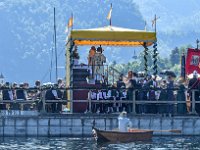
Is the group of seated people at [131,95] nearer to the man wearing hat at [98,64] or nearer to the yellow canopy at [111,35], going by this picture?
the man wearing hat at [98,64]

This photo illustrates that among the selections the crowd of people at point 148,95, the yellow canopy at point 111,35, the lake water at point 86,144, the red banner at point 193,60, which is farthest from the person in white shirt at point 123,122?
the red banner at point 193,60

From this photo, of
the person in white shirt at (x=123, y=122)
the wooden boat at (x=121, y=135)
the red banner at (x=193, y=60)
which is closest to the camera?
the wooden boat at (x=121, y=135)

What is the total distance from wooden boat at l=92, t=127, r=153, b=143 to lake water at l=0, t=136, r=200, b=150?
0.32 m

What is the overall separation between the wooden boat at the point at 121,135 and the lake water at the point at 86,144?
317mm

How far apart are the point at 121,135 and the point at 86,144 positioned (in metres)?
1.61

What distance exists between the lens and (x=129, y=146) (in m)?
29.6

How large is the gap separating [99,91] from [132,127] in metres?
2.23

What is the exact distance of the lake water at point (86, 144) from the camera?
28.8m

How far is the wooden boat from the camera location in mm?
30734

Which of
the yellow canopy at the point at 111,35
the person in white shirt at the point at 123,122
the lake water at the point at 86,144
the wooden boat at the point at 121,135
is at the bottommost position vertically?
the lake water at the point at 86,144

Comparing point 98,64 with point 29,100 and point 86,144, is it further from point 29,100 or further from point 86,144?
point 86,144

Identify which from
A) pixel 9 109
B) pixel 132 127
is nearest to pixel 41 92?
pixel 9 109

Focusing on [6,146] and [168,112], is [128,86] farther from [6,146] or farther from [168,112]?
[6,146]

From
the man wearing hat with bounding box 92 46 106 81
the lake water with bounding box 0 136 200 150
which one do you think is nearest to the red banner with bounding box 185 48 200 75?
the man wearing hat with bounding box 92 46 106 81
